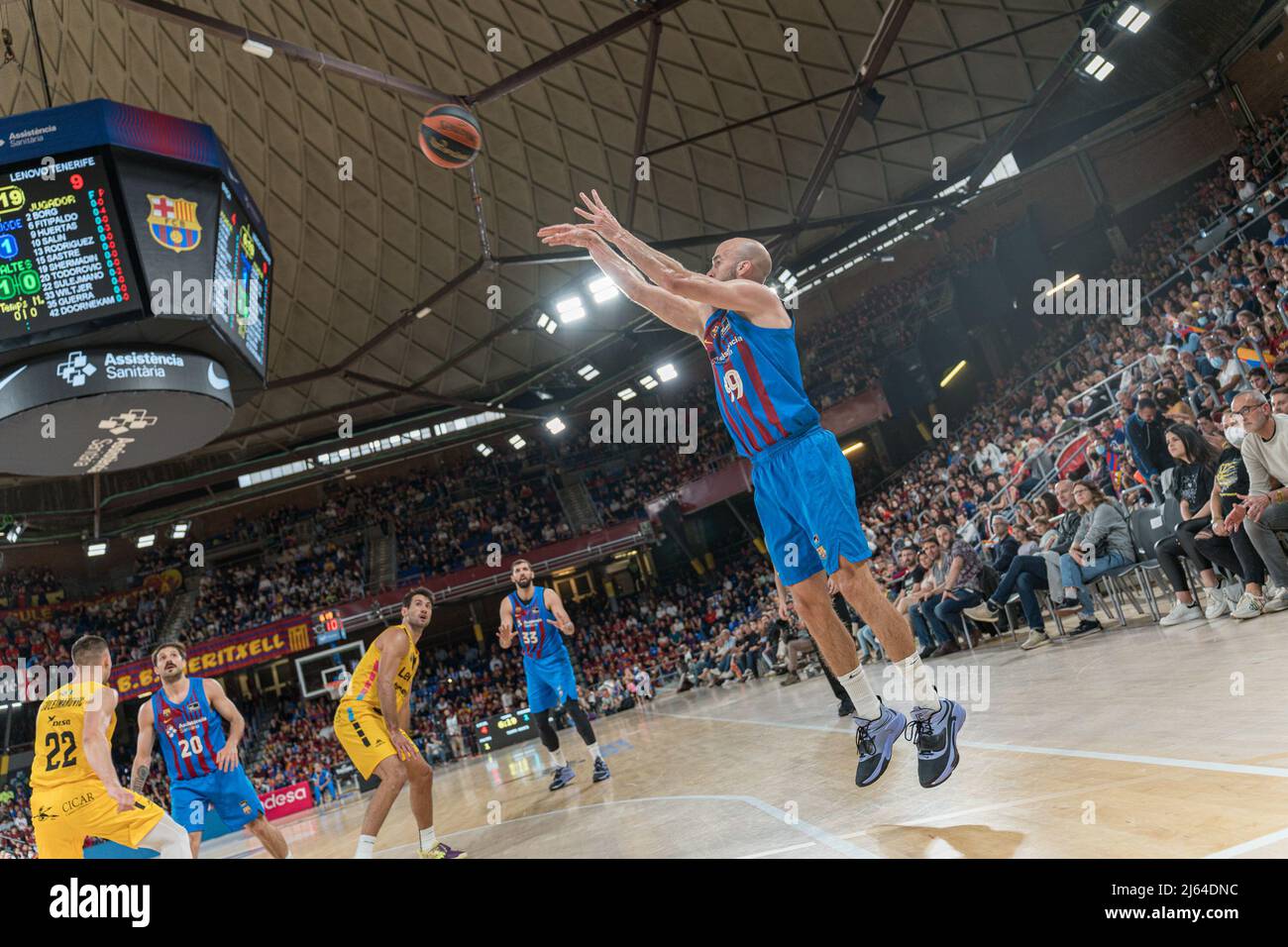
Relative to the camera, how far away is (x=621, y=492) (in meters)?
30.5

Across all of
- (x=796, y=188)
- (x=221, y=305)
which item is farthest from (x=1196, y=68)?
(x=221, y=305)

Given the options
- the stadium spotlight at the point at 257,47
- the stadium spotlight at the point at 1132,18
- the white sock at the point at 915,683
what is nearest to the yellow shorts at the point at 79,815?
the white sock at the point at 915,683

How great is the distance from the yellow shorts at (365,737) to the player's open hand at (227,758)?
1.02 meters

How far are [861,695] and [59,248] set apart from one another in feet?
29.4

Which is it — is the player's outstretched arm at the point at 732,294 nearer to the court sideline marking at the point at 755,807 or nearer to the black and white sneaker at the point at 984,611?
the court sideline marking at the point at 755,807

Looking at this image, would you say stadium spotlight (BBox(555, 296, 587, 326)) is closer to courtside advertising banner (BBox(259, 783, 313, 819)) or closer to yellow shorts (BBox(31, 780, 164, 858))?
courtside advertising banner (BBox(259, 783, 313, 819))

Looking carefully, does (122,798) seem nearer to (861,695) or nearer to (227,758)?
(227,758)

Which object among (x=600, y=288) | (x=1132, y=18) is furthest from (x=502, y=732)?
(x=1132, y=18)

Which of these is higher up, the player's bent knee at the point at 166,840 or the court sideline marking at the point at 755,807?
the player's bent knee at the point at 166,840

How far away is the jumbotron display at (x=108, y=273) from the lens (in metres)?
8.43

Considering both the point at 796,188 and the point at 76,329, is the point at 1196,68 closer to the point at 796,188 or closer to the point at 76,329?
the point at 796,188
